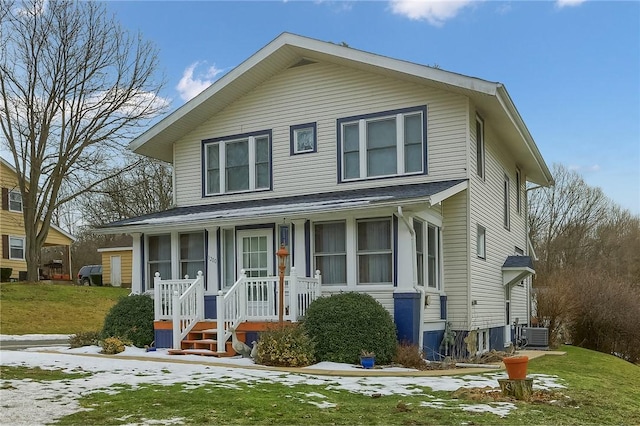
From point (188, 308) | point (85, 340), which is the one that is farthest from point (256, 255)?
point (85, 340)

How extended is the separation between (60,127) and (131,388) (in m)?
22.6

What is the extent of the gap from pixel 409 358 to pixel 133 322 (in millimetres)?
6629

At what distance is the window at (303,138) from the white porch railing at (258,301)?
383cm

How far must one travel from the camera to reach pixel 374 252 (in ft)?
45.2

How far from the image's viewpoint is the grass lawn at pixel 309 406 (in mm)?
7008

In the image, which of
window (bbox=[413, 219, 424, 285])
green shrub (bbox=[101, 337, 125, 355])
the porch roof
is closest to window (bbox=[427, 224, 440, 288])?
window (bbox=[413, 219, 424, 285])

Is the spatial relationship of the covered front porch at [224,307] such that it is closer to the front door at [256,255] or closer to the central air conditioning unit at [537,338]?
the front door at [256,255]

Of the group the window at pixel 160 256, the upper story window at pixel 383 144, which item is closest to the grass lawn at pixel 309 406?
the window at pixel 160 256

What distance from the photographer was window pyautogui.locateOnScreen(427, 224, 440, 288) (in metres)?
14.5

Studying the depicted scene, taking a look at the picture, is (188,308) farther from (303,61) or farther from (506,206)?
(506,206)

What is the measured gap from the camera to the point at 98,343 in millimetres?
14719

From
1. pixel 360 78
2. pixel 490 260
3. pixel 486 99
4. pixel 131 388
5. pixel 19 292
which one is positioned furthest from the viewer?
pixel 19 292

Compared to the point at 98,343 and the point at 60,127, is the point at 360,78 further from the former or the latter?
the point at 60,127

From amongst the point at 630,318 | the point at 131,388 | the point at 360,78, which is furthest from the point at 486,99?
the point at 630,318
